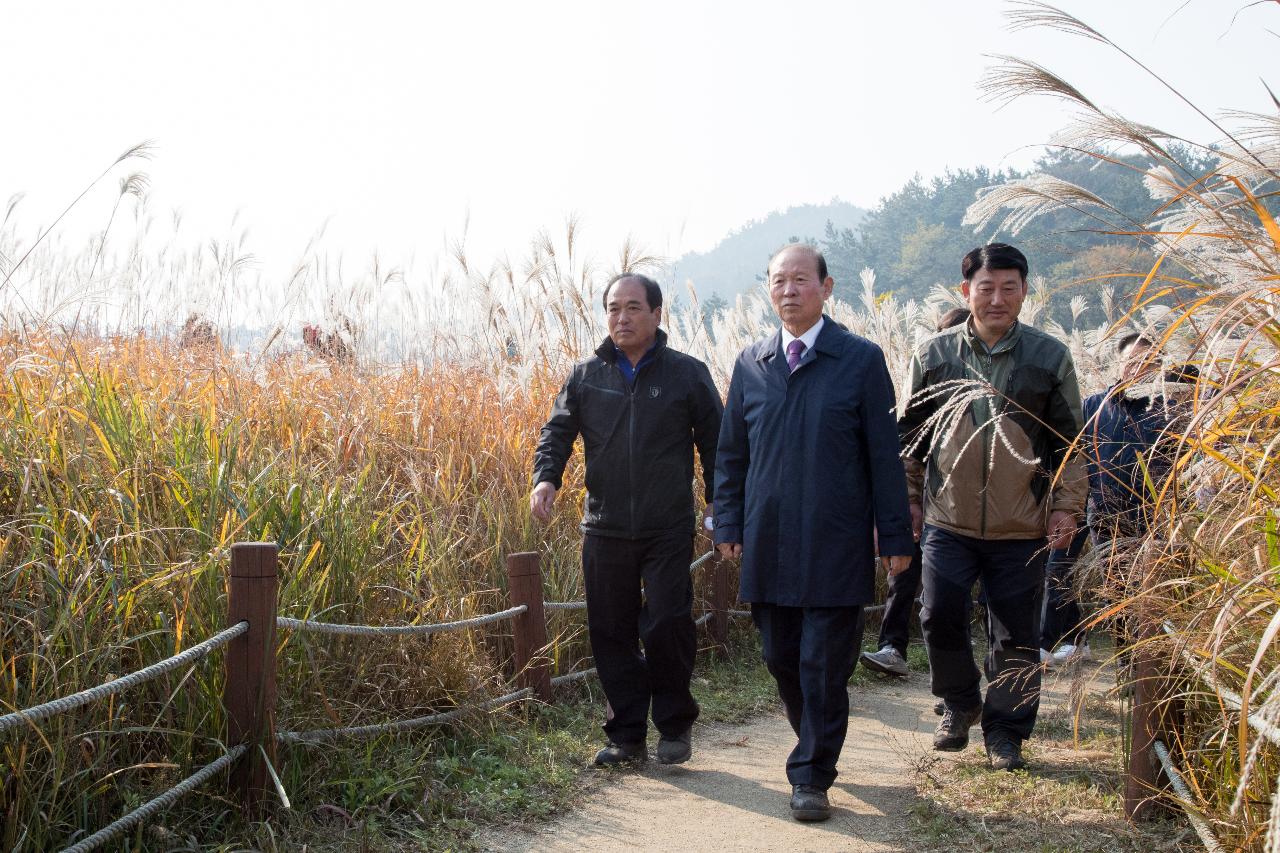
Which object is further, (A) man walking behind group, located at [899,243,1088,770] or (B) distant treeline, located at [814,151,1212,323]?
(B) distant treeline, located at [814,151,1212,323]

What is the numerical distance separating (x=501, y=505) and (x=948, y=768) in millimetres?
2259

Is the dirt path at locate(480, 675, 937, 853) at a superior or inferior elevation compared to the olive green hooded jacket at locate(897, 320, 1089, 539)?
inferior

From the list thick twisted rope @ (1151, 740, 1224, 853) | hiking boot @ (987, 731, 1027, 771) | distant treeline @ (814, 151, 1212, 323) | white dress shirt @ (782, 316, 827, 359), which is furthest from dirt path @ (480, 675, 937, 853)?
distant treeline @ (814, 151, 1212, 323)

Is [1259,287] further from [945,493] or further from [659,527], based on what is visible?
[659,527]

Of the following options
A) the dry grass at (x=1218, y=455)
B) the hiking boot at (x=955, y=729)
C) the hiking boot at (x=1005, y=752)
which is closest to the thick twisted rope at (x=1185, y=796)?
the dry grass at (x=1218, y=455)

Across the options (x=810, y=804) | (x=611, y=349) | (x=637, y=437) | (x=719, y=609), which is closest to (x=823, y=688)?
(x=810, y=804)

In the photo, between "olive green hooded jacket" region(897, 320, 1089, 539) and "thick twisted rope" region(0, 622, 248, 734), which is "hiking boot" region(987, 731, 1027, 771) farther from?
"thick twisted rope" region(0, 622, 248, 734)

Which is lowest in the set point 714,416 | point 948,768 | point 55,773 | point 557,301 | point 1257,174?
point 948,768

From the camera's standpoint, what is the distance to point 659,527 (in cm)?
447

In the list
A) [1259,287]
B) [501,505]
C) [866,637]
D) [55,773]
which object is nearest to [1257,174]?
[1259,287]

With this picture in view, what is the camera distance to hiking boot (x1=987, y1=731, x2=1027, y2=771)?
421cm

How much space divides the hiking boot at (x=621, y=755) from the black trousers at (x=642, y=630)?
26 mm

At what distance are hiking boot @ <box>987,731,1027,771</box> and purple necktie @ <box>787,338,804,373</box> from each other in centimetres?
157

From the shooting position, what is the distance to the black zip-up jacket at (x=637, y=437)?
176 inches
